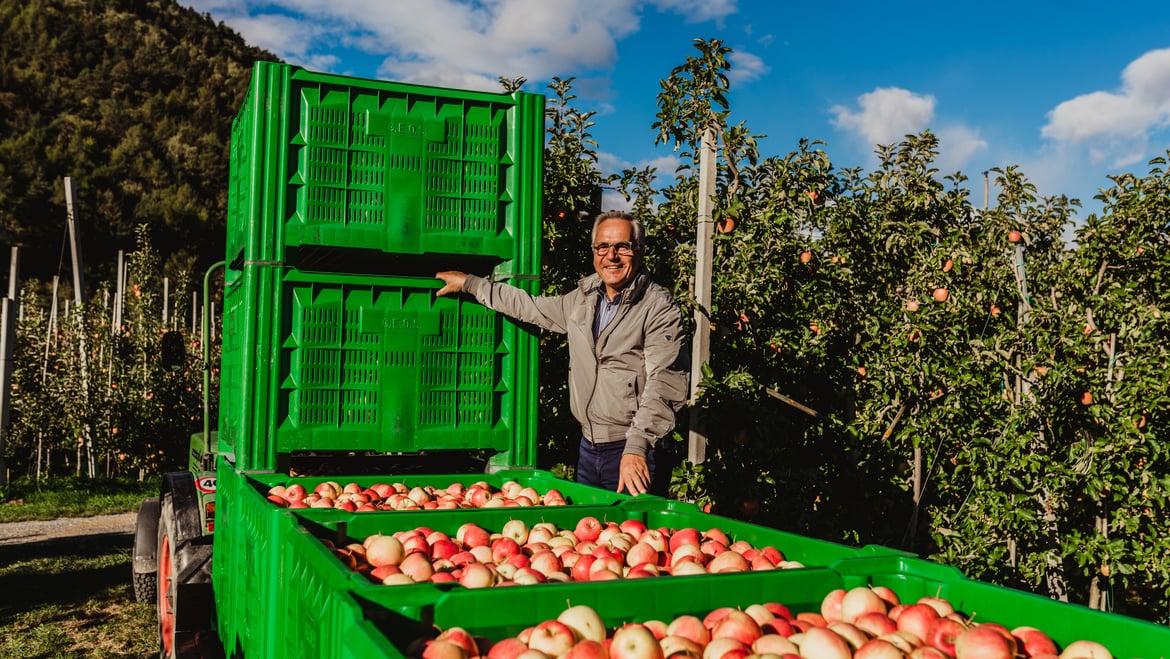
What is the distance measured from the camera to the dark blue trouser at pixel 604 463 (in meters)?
3.80

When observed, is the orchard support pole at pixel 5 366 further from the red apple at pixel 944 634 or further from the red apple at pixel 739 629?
the red apple at pixel 944 634

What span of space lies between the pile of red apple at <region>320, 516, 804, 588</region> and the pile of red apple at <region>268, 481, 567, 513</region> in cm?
52

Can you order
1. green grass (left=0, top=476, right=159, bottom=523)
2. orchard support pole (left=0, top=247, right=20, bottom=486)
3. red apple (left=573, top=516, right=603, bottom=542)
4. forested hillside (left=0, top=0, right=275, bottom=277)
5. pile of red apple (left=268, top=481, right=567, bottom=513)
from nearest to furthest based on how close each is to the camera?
red apple (left=573, top=516, right=603, bottom=542), pile of red apple (left=268, top=481, right=567, bottom=513), green grass (left=0, top=476, right=159, bottom=523), orchard support pole (left=0, top=247, right=20, bottom=486), forested hillside (left=0, top=0, right=275, bottom=277)

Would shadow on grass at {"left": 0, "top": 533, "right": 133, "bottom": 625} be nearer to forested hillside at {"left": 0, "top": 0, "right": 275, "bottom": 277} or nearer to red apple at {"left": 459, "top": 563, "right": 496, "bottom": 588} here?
red apple at {"left": 459, "top": 563, "right": 496, "bottom": 588}

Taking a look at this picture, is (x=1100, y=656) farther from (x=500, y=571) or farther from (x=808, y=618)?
(x=500, y=571)

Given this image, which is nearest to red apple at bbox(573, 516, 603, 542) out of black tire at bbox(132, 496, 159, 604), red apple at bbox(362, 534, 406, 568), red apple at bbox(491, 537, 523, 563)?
red apple at bbox(491, 537, 523, 563)

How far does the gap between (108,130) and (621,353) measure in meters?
35.5

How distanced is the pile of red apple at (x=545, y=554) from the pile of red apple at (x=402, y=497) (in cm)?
52

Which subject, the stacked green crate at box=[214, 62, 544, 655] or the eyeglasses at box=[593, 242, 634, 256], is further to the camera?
the eyeglasses at box=[593, 242, 634, 256]

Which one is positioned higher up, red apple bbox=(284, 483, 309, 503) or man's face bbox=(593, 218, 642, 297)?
man's face bbox=(593, 218, 642, 297)

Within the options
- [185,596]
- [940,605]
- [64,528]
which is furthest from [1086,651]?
[64,528]

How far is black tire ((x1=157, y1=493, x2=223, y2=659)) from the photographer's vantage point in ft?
10.9

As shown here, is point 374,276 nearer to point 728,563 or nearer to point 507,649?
point 728,563

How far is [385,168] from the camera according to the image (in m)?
3.56
